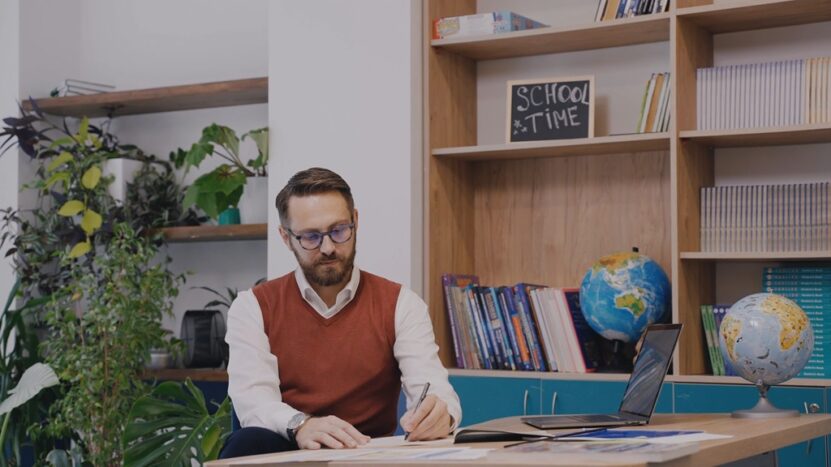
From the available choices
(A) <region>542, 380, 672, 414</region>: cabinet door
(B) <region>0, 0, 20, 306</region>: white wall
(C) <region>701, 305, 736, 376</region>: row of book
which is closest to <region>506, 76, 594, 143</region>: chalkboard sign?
(C) <region>701, 305, 736, 376</region>: row of book

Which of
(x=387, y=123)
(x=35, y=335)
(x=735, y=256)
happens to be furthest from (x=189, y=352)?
(x=735, y=256)

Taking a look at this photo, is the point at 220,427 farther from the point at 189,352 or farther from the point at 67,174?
the point at 67,174

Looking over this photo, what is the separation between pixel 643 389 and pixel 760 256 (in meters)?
1.09

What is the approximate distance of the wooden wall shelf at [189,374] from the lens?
15.2ft

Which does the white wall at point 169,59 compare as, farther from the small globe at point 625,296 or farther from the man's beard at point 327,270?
the man's beard at point 327,270

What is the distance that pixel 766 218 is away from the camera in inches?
141

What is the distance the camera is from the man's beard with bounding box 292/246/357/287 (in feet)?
9.39

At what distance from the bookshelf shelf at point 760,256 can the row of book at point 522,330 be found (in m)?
0.46

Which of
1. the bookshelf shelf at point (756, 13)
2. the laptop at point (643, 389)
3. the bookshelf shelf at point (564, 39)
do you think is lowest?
the laptop at point (643, 389)

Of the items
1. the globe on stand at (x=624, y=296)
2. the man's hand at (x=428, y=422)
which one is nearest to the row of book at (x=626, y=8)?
the globe on stand at (x=624, y=296)

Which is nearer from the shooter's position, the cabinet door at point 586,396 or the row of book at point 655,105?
the cabinet door at point 586,396

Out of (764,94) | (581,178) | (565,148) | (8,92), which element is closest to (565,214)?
(581,178)

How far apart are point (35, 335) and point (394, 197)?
180 cm

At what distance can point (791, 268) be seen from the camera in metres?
3.61
